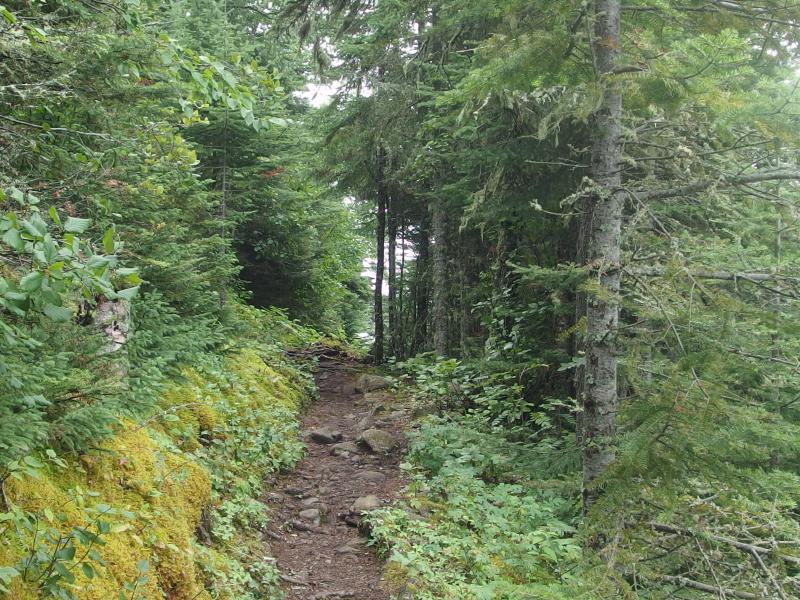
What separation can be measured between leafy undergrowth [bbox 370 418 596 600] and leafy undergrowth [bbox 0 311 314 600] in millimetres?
1474

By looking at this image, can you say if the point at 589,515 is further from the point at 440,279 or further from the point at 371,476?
the point at 440,279

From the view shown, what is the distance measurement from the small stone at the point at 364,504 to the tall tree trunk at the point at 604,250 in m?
2.90

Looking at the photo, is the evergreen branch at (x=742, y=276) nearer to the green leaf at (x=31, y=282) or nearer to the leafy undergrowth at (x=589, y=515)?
the leafy undergrowth at (x=589, y=515)

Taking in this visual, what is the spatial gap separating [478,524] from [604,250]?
336cm

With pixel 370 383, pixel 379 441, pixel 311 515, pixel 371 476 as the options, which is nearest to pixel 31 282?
pixel 311 515

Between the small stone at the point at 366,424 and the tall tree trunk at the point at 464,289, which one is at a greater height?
the tall tree trunk at the point at 464,289

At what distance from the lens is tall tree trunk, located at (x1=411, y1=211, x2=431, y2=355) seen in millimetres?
17438

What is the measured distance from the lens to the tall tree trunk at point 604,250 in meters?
5.28

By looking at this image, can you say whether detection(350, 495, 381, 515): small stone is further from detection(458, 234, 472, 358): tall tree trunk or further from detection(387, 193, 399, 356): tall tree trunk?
detection(387, 193, 399, 356): tall tree trunk

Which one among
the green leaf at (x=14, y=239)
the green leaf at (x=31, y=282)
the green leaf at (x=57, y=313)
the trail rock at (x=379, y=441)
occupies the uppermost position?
the green leaf at (x=14, y=239)

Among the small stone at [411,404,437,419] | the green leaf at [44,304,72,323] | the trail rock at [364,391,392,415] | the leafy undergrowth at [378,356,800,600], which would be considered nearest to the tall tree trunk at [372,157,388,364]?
the trail rock at [364,391,392,415]

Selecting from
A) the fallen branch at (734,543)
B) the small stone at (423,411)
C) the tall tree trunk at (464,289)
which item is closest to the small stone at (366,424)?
the small stone at (423,411)

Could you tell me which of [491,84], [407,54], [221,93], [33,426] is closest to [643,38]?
[491,84]

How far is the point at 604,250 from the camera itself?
5.24 metres
